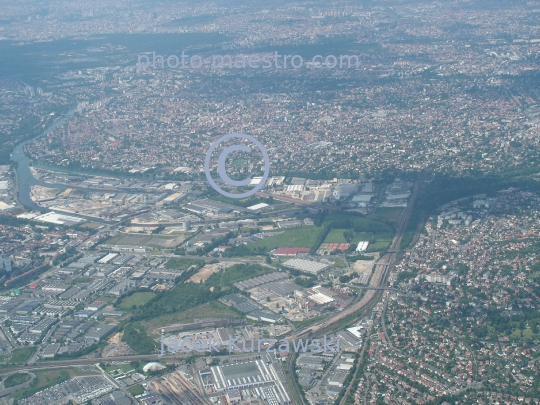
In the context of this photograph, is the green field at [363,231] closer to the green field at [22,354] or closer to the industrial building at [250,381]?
the industrial building at [250,381]

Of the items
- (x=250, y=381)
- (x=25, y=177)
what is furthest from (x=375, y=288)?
(x=25, y=177)

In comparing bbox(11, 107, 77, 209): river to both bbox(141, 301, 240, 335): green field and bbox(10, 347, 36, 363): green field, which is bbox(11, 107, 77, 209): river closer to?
bbox(141, 301, 240, 335): green field

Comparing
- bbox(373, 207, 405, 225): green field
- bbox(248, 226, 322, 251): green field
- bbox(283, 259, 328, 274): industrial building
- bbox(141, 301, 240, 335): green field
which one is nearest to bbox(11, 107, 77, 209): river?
bbox(248, 226, 322, 251): green field

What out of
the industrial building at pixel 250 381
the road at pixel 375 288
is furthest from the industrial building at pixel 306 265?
the industrial building at pixel 250 381

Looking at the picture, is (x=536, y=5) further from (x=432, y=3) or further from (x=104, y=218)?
(x=104, y=218)

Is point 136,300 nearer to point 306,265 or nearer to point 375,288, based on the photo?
point 306,265

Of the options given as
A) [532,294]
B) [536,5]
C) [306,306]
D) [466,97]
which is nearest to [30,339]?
[306,306]
